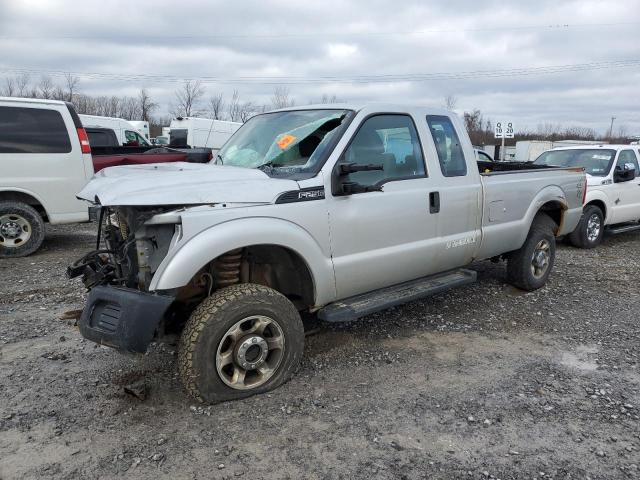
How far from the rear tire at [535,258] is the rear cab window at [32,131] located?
641 cm

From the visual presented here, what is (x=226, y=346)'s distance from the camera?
133 inches

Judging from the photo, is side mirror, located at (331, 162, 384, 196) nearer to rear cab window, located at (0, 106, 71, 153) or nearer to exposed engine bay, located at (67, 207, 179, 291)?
exposed engine bay, located at (67, 207, 179, 291)

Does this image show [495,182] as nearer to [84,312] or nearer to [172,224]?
[172,224]

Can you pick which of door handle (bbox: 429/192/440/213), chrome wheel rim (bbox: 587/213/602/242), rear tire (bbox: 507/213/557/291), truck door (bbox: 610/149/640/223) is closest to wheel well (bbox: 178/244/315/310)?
door handle (bbox: 429/192/440/213)

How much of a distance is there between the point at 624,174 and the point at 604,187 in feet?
1.78

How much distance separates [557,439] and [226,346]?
6.89ft

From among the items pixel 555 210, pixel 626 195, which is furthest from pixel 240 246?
pixel 626 195

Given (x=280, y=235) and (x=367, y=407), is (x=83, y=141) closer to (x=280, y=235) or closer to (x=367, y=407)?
(x=280, y=235)

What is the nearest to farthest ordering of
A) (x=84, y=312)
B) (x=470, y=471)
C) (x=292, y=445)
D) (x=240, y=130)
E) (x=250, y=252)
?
1. (x=470, y=471)
2. (x=292, y=445)
3. (x=84, y=312)
4. (x=250, y=252)
5. (x=240, y=130)

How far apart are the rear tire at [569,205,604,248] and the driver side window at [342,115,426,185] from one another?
5.42 metres

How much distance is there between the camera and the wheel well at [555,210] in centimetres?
598

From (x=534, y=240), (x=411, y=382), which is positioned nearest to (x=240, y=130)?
(x=411, y=382)

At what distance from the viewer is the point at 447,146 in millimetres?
4711

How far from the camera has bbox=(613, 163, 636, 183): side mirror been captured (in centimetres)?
901
